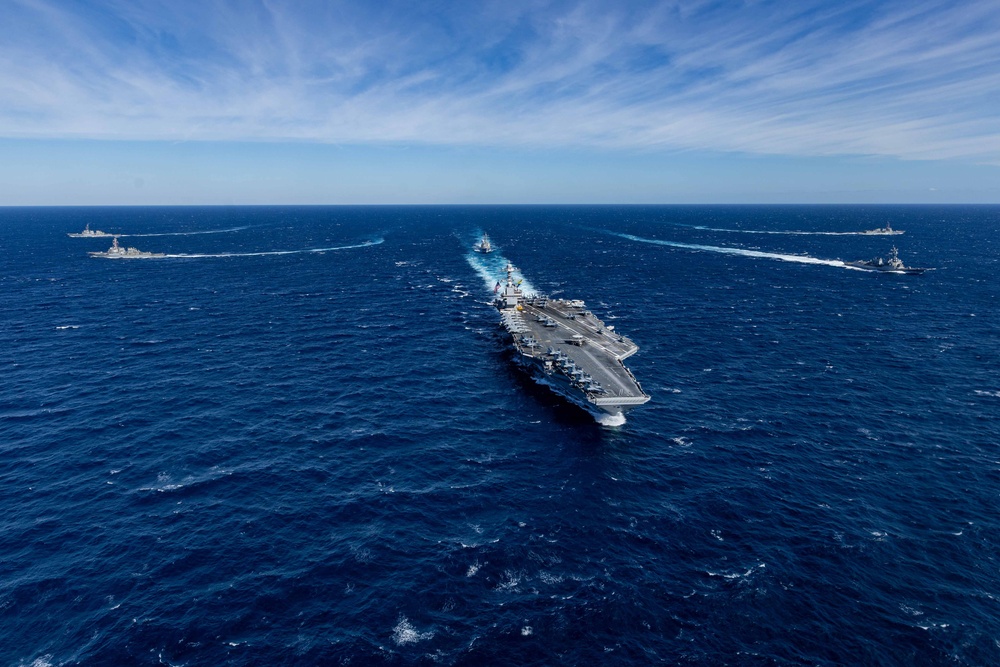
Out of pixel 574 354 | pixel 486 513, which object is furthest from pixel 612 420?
pixel 486 513

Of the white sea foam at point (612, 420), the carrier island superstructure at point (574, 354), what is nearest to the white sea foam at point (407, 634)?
the carrier island superstructure at point (574, 354)

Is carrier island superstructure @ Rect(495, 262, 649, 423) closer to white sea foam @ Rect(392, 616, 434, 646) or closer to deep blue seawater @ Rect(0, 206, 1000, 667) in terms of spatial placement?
deep blue seawater @ Rect(0, 206, 1000, 667)

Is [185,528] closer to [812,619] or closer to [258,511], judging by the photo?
[258,511]

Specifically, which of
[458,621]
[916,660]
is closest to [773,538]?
[916,660]

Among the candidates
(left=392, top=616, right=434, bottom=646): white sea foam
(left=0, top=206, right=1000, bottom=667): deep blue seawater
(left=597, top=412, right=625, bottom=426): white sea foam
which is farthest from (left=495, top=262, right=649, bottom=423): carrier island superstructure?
(left=392, top=616, right=434, bottom=646): white sea foam

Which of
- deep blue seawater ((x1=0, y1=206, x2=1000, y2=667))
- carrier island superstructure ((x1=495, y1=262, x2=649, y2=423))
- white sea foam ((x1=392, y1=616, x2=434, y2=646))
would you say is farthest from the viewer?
carrier island superstructure ((x1=495, y1=262, x2=649, y2=423))

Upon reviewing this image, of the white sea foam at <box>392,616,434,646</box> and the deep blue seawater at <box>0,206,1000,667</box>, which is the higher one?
the deep blue seawater at <box>0,206,1000,667</box>

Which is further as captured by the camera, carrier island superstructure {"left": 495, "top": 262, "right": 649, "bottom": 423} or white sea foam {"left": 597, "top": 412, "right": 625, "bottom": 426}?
carrier island superstructure {"left": 495, "top": 262, "right": 649, "bottom": 423}
